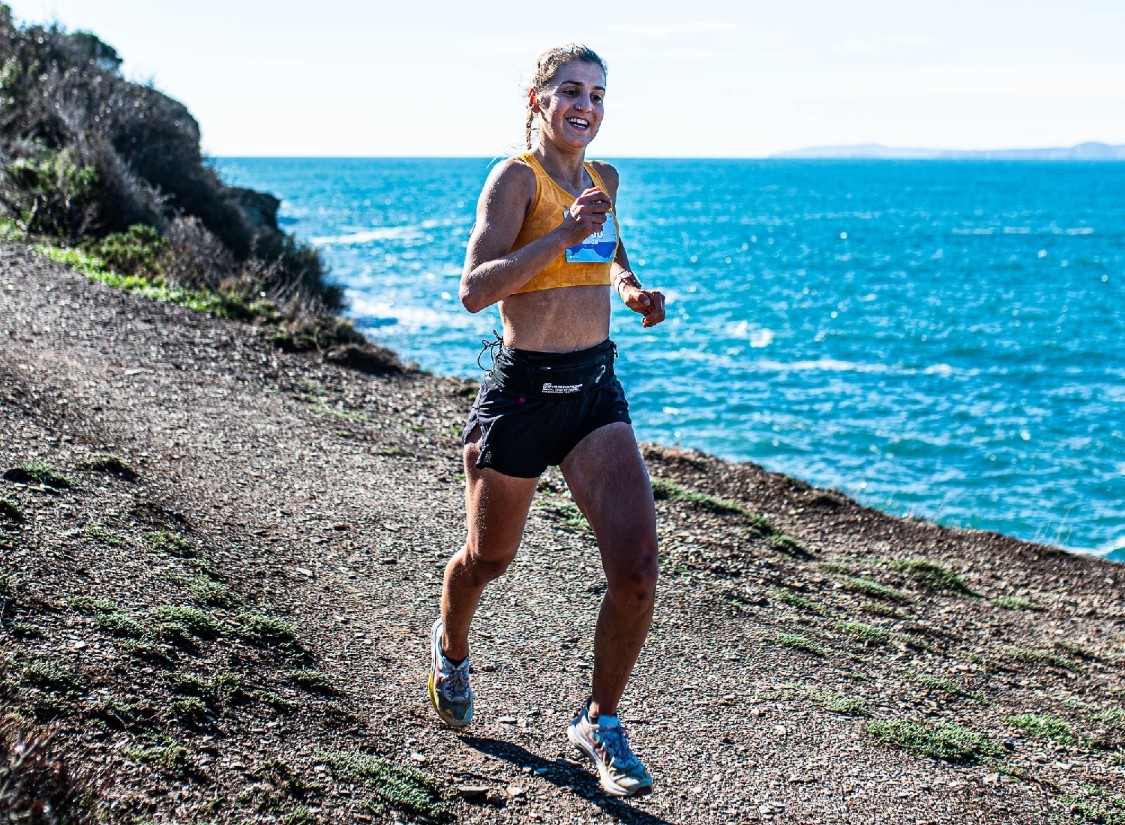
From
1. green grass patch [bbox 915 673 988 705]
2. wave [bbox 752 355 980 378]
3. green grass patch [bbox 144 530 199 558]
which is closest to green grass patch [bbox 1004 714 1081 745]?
green grass patch [bbox 915 673 988 705]

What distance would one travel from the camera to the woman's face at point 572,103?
11.9ft

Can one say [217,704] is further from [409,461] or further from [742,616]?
[409,461]

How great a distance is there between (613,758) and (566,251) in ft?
5.72

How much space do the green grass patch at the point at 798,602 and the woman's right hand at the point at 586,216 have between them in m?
3.79

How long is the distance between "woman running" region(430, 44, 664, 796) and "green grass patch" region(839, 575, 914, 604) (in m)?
3.69

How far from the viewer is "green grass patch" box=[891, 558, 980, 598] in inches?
294

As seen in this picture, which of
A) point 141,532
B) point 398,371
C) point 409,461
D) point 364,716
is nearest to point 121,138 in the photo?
point 398,371

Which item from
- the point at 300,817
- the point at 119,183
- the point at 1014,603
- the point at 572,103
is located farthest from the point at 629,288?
the point at 119,183

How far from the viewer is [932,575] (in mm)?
7594

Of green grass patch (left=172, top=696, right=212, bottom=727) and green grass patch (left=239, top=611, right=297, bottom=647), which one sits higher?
green grass patch (left=172, top=696, right=212, bottom=727)

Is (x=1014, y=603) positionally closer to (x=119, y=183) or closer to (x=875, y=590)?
(x=875, y=590)

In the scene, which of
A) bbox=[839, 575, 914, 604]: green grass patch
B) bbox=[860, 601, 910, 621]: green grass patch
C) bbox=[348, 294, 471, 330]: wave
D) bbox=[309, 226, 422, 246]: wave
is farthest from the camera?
bbox=[309, 226, 422, 246]: wave

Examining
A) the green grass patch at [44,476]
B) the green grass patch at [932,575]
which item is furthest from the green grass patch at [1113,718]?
the green grass patch at [44,476]

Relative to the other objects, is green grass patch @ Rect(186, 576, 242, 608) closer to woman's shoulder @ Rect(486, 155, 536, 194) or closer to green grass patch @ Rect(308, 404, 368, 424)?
woman's shoulder @ Rect(486, 155, 536, 194)
